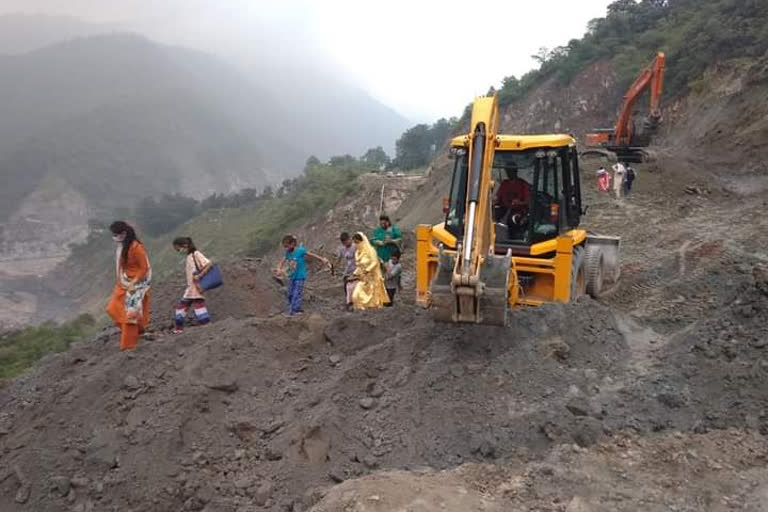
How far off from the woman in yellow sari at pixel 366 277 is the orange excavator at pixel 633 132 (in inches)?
549

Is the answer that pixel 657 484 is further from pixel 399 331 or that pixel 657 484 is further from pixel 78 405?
pixel 78 405

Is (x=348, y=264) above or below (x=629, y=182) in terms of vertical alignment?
below

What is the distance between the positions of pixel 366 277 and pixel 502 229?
6.17 feet

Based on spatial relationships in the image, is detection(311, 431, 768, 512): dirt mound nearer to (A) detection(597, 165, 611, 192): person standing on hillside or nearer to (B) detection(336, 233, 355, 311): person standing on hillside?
(B) detection(336, 233, 355, 311): person standing on hillside

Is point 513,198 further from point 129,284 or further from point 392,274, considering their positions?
point 129,284

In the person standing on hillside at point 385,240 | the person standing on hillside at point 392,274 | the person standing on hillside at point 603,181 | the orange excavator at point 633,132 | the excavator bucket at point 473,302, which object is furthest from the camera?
the orange excavator at point 633,132

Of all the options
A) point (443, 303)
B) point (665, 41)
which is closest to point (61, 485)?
point (443, 303)

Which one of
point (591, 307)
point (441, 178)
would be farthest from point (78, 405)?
point (441, 178)

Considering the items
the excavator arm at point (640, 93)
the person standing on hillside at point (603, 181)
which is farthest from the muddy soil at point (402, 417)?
the excavator arm at point (640, 93)

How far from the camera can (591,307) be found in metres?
6.65

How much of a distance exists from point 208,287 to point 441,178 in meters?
20.0

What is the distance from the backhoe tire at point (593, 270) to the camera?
8.02 metres

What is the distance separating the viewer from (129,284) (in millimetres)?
6293

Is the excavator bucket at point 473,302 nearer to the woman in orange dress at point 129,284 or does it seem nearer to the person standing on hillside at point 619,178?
the woman in orange dress at point 129,284
